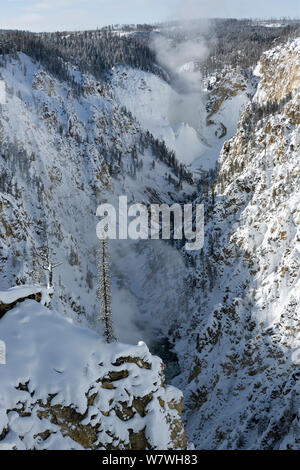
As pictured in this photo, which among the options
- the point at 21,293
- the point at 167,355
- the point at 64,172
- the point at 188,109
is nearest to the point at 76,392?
the point at 21,293

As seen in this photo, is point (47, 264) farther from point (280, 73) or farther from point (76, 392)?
point (280, 73)

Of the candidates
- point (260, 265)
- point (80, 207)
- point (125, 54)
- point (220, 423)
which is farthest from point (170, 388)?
→ point (125, 54)

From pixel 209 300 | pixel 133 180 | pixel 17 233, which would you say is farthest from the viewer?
pixel 133 180

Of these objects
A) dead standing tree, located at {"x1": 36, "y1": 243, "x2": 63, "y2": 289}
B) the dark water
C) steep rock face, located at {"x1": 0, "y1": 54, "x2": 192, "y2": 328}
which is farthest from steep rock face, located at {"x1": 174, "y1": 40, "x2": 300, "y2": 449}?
dead standing tree, located at {"x1": 36, "y1": 243, "x2": 63, "y2": 289}

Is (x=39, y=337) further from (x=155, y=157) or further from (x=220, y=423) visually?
(x=155, y=157)

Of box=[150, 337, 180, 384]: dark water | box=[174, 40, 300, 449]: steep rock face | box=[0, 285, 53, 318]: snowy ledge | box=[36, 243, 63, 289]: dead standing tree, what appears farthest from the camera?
box=[150, 337, 180, 384]: dark water

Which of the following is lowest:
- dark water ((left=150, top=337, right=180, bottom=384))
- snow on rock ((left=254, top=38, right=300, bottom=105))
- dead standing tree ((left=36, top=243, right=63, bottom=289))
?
dark water ((left=150, top=337, right=180, bottom=384))

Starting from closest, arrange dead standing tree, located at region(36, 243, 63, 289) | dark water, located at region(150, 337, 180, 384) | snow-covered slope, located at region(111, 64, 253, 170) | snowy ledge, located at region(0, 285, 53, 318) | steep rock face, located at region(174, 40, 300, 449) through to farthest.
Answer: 1. snowy ledge, located at region(0, 285, 53, 318)
2. dead standing tree, located at region(36, 243, 63, 289)
3. steep rock face, located at region(174, 40, 300, 449)
4. dark water, located at region(150, 337, 180, 384)
5. snow-covered slope, located at region(111, 64, 253, 170)

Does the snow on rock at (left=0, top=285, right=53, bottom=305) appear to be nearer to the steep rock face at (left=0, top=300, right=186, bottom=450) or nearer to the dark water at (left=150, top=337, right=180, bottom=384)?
the steep rock face at (left=0, top=300, right=186, bottom=450)
